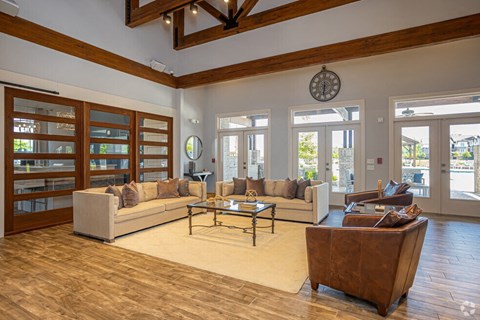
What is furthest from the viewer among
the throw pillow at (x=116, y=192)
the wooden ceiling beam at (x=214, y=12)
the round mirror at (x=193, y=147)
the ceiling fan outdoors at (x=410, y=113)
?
the round mirror at (x=193, y=147)

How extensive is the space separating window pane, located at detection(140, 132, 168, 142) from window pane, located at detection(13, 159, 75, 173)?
181 cm

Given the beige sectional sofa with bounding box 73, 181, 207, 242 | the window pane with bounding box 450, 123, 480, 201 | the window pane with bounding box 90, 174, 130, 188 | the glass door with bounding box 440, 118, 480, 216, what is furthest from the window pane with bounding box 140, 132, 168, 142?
the window pane with bounding box 450, 123, 480, 201

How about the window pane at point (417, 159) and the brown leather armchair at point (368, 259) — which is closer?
the brown leather armchair at point (368, 259)

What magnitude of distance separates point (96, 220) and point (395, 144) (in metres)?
6.18

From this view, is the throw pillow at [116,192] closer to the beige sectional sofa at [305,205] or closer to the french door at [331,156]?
the beige sectional sofa at [305,205]

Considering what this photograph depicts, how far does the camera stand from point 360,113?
6270 mm

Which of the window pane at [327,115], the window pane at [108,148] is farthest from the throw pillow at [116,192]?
the window pane at [327,115]

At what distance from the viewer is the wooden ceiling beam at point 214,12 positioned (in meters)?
5.91

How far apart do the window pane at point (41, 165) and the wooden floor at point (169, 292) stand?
1596 mm

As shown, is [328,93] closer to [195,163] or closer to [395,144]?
[395,144]

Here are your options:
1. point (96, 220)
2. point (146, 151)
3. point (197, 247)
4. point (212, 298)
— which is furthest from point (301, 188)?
point (146, 151)

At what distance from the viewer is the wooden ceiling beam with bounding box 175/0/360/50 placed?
5073 mm

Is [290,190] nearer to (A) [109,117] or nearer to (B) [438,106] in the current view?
(B) [438,106]

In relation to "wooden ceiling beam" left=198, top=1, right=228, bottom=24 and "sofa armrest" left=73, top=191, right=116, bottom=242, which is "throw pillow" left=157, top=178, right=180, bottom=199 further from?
"wooden ceiling beam" left=198, top=1, right=228, bottom=24
